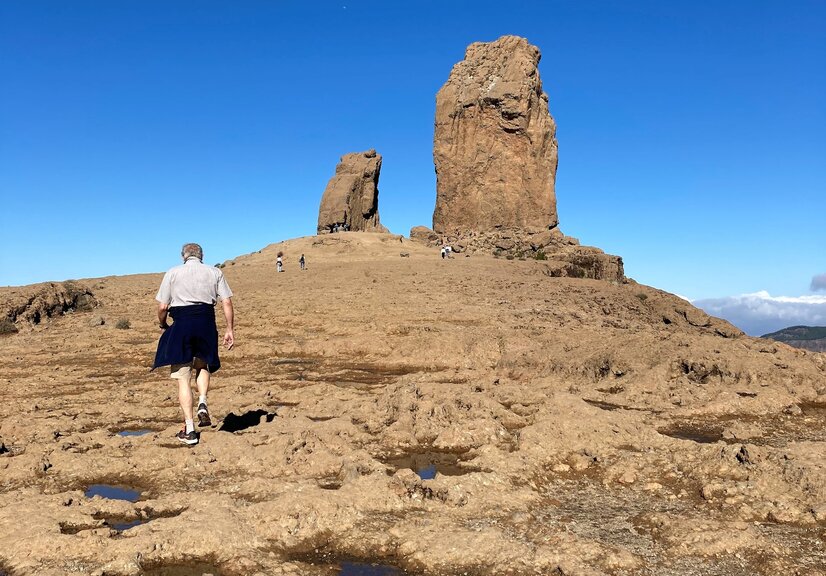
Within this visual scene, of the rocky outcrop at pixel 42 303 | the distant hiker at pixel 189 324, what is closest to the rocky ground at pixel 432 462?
the distant hiker at pixel 189 324

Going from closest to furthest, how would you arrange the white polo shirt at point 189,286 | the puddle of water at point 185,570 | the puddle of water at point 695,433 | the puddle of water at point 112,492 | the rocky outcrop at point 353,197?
the puddle of water at point 185,570 → the puddle of water at point 112,492 → the white polo shirt at point 189,286 → the puddle of water at point 695,433 → the rocky outcrop at point 353,197

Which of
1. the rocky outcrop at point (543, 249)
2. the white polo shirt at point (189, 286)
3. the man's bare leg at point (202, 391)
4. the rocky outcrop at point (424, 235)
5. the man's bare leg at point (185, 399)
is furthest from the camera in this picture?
the rocky outcrop at point (424, 235)

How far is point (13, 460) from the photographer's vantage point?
4984 millimetres

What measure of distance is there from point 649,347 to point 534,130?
1895 inches

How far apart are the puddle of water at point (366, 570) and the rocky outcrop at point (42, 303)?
15.3 m

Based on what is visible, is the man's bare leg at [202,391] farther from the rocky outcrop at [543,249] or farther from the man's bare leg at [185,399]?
the rocky outcrop at [543,249]

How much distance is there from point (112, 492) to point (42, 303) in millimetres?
15492

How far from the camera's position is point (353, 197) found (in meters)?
64.9

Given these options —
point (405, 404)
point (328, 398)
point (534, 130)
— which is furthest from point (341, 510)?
point (534, 130)

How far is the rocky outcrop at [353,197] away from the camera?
63.2 meters

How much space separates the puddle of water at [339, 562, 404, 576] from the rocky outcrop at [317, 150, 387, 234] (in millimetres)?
59840

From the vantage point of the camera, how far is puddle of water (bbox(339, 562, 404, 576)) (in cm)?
329

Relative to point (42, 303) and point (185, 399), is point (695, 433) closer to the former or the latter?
point (185, 399)

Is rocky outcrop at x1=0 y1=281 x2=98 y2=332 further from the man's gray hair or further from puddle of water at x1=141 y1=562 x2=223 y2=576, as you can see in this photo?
puddle of water at x1=141 y1=562 x2=223 y2=576
